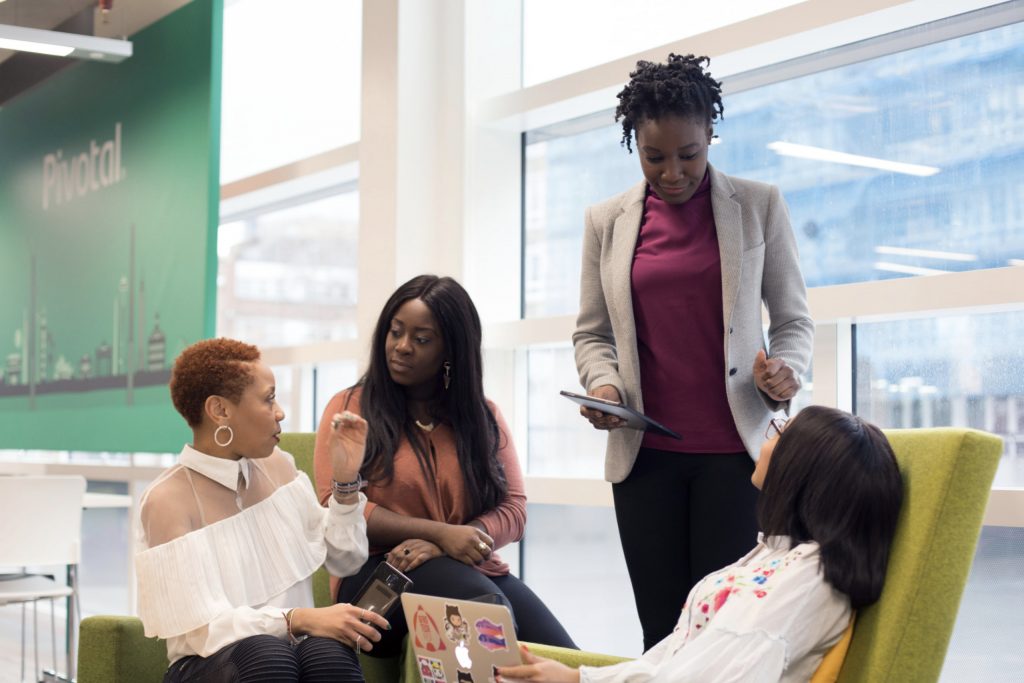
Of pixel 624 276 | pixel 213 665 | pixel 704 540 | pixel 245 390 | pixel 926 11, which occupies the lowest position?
pixel 213 665

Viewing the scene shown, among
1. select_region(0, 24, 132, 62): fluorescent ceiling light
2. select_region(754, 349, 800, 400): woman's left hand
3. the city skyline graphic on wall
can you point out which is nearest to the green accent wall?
the city skyline graphic on wall

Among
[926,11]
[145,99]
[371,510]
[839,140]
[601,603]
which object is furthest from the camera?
[145,99]

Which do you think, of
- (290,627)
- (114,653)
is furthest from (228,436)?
(114,653)

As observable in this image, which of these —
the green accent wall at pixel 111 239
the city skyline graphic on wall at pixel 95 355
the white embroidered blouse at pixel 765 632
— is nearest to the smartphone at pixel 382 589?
the white embroidered blouse at pixel 765 632

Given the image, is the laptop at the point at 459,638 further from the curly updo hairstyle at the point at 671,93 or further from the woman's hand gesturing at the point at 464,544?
the curly updo hairstyle at the point at 671,93

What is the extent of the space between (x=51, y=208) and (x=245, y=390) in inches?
190

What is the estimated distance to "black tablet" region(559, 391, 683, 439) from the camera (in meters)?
2.18

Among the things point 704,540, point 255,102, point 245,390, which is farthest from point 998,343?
point 255,102

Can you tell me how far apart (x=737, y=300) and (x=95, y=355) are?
4.63 m

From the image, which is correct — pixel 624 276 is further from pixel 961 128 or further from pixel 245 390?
pixel 961 128

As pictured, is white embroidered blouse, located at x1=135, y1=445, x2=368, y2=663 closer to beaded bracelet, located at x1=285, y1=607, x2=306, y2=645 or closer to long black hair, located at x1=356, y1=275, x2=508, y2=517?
beaded bracelet, located at x1=285, y1=607, x2=306, y2=645

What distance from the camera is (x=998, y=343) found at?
2.81 meters

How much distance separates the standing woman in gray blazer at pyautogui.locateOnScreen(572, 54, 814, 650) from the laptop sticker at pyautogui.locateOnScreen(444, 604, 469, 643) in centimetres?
47

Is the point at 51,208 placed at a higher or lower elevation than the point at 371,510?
higher
